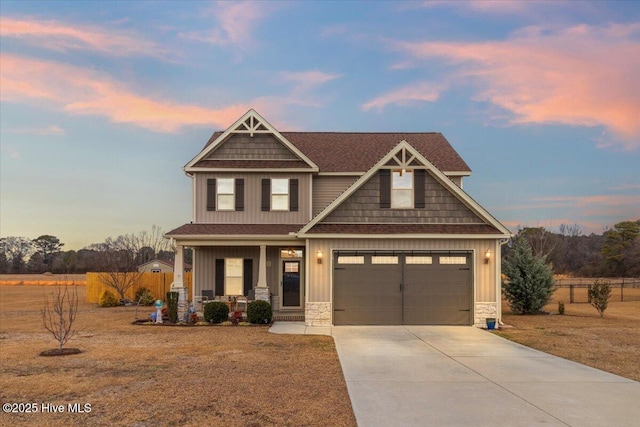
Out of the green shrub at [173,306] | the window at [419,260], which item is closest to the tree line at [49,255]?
the green shrub at [173,306]

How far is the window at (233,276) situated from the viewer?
68.1ft

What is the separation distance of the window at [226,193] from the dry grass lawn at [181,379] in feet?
21.0

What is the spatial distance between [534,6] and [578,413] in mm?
15879

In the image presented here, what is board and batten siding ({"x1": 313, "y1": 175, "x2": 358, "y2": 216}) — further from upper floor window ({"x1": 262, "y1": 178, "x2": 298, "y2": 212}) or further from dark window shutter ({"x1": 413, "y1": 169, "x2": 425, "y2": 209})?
dark window shutter ({"x1": 413, "y1": 169, "x2": 425, "y2": 209})

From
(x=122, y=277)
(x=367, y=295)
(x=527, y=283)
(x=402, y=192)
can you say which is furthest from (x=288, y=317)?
(x=122, y=277)

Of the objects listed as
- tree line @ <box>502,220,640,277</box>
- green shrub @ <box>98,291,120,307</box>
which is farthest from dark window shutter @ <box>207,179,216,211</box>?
tree line @ <box>502,220,640,277</box>

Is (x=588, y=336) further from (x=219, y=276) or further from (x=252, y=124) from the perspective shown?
(x=252, y=124)

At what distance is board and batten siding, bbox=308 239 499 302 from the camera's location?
17.4 metres

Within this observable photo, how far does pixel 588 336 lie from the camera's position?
15.5 metres

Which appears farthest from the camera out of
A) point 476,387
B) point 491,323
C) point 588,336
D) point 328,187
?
point 328,187

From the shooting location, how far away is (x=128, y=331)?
54.7ft

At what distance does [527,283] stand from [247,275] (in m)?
12.5

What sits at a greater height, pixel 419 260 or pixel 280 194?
pixel 280 194

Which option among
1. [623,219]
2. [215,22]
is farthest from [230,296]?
[623,219]
